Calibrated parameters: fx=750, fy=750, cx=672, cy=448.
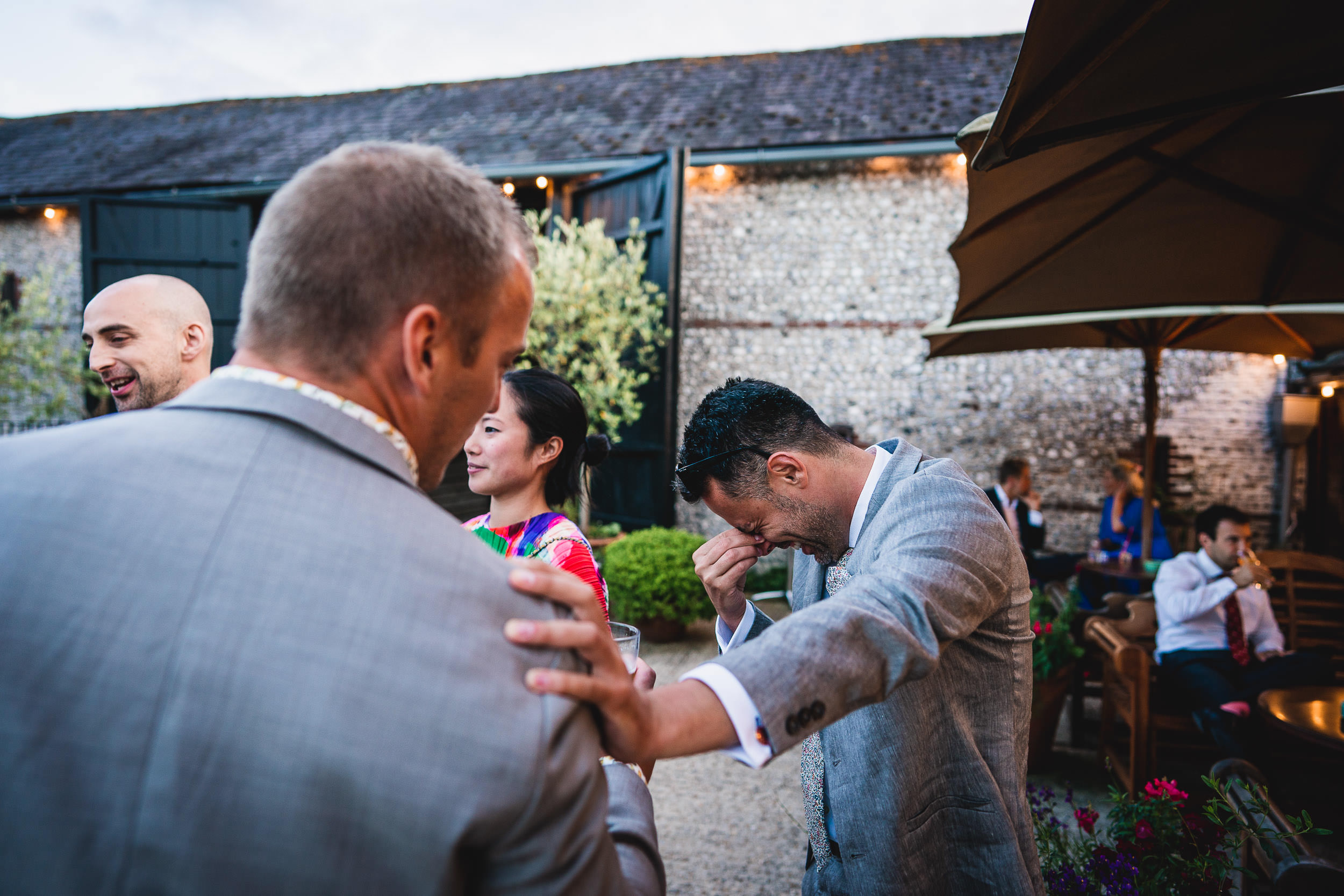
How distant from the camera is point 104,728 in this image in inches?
26.7

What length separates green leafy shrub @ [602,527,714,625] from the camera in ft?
22.4

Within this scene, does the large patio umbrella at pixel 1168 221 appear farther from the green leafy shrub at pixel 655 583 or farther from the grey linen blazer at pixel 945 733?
the green leafy shrub at pixel 655 583

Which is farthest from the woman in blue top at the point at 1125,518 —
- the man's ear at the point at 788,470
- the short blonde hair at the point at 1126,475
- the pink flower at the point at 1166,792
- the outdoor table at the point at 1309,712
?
the man's ear at the point at 788,470

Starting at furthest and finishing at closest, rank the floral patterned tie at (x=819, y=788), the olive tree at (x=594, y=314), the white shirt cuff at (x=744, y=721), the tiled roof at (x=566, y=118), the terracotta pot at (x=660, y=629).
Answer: the tiled roof at (x=566, y=118) → the olive tree at (x=594, y=314) → the terracotta pot at (x=660, y=629) → the floral patterned tie at (x=819, y=788) → the white shirt cuff at (x=744, y=721)

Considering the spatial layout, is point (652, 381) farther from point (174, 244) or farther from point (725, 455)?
point (725, 455)

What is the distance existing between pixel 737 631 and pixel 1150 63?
159 cm

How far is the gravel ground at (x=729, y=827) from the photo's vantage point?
350 centimetres

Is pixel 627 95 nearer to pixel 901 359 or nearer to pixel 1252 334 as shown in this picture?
pixel 901 359

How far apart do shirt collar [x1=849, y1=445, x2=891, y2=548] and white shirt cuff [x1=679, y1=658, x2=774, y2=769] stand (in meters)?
0.82

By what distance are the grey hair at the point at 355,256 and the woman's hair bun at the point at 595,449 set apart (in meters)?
1.95

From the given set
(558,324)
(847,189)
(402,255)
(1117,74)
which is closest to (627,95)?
(847,189)

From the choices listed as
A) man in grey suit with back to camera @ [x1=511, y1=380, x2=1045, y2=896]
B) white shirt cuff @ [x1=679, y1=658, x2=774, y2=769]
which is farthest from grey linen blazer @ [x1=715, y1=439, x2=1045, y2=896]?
white shirt cuff @ [x1=679, y1=658, x2=774, y2=769]

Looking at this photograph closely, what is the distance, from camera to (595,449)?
2877 mm

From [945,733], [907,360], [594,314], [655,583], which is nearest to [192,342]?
[945,733]
